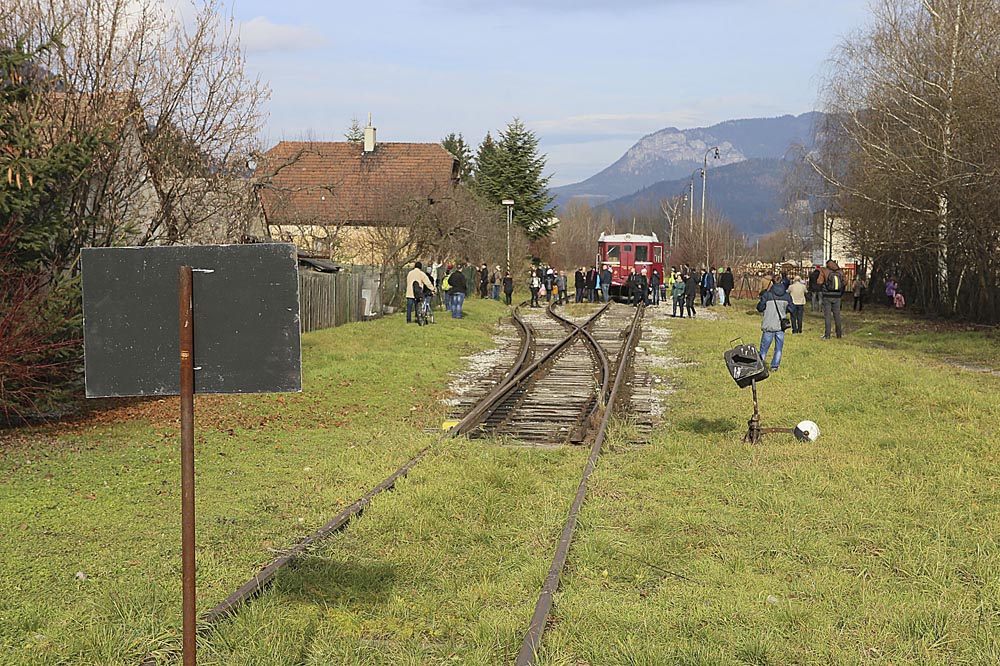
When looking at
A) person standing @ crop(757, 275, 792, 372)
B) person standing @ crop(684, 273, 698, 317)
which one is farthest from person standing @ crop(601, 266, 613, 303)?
person standing @ crop(757, 275, 792, 372)

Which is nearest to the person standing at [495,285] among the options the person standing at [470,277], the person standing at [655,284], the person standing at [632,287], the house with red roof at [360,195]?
the person standing at [470,277]

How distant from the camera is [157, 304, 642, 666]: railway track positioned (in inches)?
238

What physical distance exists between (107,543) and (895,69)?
2899 cm

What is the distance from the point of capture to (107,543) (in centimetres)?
727

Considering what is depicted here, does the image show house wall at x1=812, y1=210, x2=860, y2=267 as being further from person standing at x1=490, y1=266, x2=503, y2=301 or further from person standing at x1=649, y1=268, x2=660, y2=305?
person standing at x1=490, y1=266, x2=503, y2=301

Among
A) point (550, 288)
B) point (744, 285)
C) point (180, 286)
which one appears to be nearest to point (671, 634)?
point (180, 286)

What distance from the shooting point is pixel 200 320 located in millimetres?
4242

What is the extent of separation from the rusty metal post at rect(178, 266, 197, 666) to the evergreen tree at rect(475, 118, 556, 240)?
6075cm

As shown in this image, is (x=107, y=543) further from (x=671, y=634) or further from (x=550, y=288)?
(x=550, y=288)

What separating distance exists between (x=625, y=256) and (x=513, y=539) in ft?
125

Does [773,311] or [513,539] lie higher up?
[773,311]

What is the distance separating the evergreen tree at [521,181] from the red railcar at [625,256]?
19.8 meters

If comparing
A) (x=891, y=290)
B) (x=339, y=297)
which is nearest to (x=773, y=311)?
(x=339, y=297)

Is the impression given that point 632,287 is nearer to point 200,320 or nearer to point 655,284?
point 655,284
